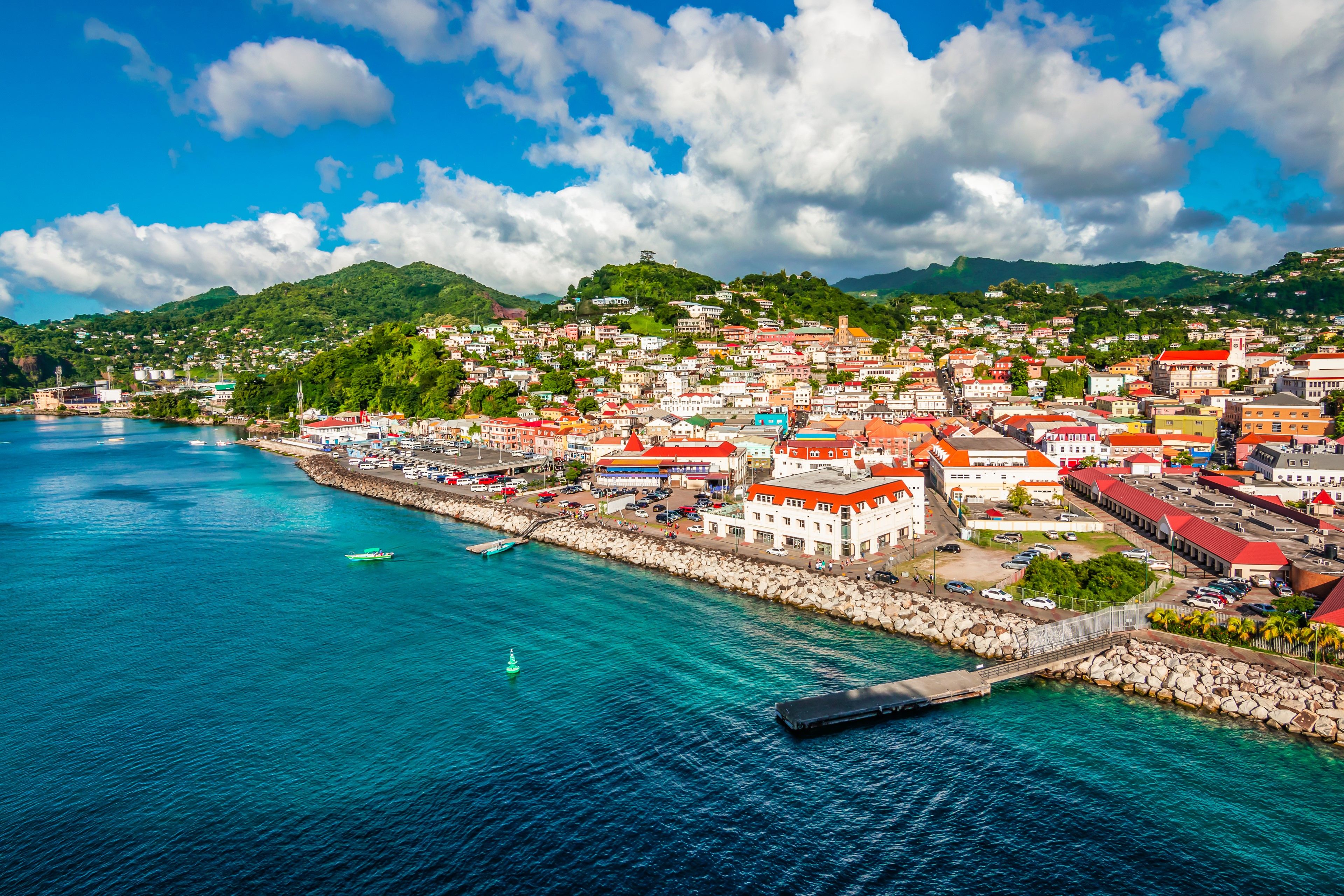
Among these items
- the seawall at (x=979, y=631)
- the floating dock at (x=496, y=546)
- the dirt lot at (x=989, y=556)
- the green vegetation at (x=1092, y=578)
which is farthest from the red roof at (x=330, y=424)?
the green vegetation at (x=1092, y=578)

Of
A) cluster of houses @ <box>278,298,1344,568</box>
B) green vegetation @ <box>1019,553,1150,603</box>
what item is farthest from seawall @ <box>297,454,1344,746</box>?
cluster of houses @ <box>278,298,1344,568</box>

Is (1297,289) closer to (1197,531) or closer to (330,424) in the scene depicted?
(1197,531)

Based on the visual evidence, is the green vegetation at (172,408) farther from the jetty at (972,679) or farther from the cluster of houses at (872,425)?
the jetty at (972,679)

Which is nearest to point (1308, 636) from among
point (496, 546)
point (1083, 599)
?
point (1083, 599)

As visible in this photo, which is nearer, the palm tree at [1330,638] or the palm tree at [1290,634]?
the palm tree at [1330,638]

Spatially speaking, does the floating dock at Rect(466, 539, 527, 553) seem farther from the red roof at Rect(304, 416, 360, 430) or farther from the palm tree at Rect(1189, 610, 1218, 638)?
the red roof at Rect(304, 416, 360, 430)

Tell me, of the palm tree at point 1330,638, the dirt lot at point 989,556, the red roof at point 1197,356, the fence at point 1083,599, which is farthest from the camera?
Result: the red roof at point 1197,356

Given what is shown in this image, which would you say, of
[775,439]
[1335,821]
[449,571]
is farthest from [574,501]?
[1335,821]
